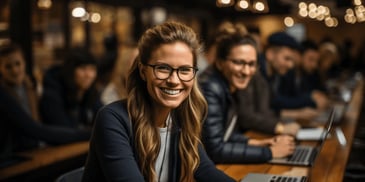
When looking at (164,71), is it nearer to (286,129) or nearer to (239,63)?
(239,63)

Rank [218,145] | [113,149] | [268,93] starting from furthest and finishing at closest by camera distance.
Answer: [268,93]
[218,145]
[113,149]

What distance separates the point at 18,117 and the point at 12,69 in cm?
57

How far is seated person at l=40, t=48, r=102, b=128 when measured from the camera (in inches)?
147

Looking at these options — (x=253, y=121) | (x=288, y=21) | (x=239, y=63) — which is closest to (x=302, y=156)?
(x=239, y=63)

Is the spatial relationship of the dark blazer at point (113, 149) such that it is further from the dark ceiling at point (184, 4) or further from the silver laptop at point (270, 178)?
the dark ceiling at point (184, 4)

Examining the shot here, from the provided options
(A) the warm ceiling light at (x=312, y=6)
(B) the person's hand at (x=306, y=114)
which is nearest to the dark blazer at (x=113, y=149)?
(B) the person's hand at (x=306, y=114)

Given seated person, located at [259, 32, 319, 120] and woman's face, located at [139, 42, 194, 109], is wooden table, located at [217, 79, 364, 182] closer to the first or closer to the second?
woman's face, located at [139, 42, 194, 109]

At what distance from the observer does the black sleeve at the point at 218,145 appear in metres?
2.39

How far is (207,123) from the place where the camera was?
239 cm

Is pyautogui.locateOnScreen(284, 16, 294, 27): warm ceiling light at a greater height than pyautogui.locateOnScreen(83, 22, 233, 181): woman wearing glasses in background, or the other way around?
pyautogui.locateOnScreen(83, 22, 233, 181): woman wearing glasses in background

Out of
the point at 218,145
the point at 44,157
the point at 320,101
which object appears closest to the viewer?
the point at 218,145

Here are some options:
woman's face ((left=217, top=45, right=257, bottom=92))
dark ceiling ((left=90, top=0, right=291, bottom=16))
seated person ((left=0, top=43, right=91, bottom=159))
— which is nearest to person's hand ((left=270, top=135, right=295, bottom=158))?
woman's face ((left=217, top=45, right=257, bottom=92))

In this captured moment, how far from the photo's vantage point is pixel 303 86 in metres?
5.96

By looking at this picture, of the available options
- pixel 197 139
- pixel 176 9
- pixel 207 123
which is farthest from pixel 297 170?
pixel 176 9
